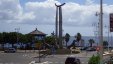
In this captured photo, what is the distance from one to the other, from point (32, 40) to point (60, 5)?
32.7 meters

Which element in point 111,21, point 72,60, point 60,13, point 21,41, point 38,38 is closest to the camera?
point 111,21

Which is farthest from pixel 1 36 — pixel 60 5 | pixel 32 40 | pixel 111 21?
pixel 111 21

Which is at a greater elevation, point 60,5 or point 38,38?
point 60,5

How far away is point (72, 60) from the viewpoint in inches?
1896

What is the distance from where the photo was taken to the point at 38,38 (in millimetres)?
128625

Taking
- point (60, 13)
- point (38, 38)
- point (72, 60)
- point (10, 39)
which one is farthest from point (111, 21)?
point (10, 39)

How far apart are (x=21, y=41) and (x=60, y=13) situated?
1643 inches

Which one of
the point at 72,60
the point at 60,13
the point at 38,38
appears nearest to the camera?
the point at 72,60

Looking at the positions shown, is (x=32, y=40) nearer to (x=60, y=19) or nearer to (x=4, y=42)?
(x=4, y=42)

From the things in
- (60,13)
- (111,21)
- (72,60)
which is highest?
(60,13)

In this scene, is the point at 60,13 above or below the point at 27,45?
above

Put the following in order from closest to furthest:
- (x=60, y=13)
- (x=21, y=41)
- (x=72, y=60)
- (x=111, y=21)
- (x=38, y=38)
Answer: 1. (x=111, y=21)
2. (x=72, y=60)
3. (x=60, y=13)
4. (x=38, y=38)
5. (x=21, y=41)

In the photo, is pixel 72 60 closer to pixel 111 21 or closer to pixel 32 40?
pixel 111 21

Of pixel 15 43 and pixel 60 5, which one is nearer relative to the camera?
pixel 60 5
